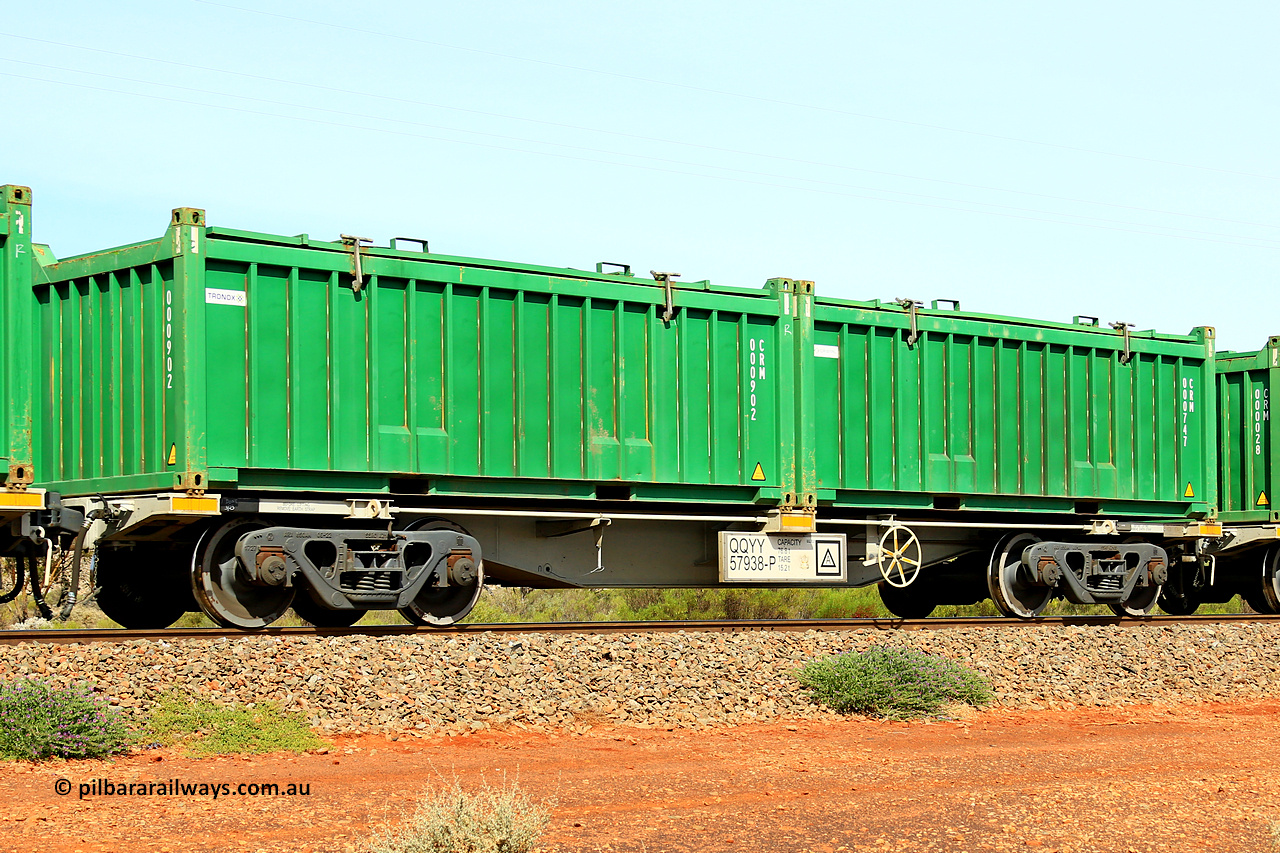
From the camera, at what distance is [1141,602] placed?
1703 cm

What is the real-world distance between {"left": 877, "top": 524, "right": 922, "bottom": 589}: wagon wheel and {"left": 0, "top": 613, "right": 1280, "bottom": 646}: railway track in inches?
23.6

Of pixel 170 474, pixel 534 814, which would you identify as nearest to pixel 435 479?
pixel 170 474

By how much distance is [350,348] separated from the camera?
12367mm

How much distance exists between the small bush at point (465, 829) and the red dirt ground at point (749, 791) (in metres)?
0.20

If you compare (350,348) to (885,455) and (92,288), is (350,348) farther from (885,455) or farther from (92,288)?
(885,455)

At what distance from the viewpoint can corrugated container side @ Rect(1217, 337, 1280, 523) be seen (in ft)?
62.4

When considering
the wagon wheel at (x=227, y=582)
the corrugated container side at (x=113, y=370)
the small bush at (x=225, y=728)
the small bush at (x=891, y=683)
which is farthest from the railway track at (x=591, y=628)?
the small bush at (x=891, y=683)

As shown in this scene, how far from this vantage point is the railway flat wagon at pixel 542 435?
11.8m

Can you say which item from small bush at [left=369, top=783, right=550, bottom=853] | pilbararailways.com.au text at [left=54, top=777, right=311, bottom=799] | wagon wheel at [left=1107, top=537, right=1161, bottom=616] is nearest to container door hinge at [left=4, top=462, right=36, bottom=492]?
pilbararailways.com.au text at [left=54, top=777, right=311, bottom=799]

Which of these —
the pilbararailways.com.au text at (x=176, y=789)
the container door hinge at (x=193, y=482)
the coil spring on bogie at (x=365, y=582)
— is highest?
the container door hinge at (x=193, y=482)

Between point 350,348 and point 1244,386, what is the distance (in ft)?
43.1

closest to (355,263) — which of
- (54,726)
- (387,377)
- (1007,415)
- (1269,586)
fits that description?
(387,377)

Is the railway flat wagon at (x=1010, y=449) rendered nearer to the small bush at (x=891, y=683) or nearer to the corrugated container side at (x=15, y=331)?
the small bush at (x=891, y=683)

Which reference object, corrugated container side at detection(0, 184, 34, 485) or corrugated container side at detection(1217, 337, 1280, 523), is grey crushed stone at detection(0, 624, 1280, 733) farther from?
corrugated container side at detection(1217, 337, 1280, 523)
